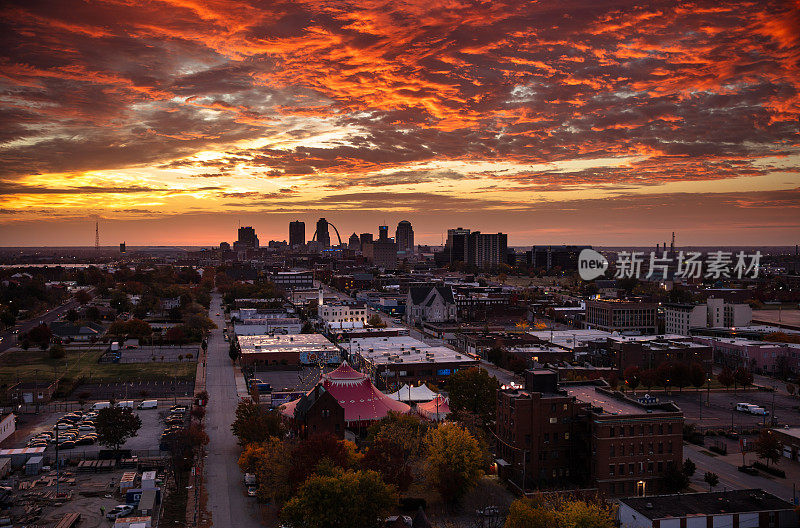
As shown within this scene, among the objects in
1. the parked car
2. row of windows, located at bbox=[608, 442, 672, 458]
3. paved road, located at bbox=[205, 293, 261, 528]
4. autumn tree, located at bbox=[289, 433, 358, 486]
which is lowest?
paved road, located at bbox=[205, 293, 261, 528]

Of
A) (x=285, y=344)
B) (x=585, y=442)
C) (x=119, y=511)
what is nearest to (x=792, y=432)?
(x=585, y=442)

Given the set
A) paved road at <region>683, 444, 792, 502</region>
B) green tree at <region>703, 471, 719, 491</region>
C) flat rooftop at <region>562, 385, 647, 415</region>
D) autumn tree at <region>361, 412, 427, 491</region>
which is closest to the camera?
autumn tree at <region>361, 412, 427, 491</region>

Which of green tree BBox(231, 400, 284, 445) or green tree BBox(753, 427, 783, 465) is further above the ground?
green tree BBox(231, 400, 284, 445)

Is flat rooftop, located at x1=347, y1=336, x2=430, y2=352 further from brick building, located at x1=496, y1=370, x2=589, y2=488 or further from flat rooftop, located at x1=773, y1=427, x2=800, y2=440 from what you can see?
flat rooftop, located at x1=773, y1=427, x2=800, y2=440

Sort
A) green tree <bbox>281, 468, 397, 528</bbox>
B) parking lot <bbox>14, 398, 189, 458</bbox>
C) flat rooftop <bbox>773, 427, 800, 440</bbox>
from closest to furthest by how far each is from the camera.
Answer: green tree <bbox>281, 468, 397, 528</bbox>, parking lot <bbox>14, 398, 189, 458</bbox>, flat rooftop <bbox>773, 427, 800, 440</bbox>

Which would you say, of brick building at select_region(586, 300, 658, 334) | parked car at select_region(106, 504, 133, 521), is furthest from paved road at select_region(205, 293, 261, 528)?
brick building at select_region(586, 300, 658, 334)

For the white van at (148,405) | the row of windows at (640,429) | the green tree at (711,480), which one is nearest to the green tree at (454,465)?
the row of windows at (640,429)

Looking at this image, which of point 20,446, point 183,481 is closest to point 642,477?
point 183,481
